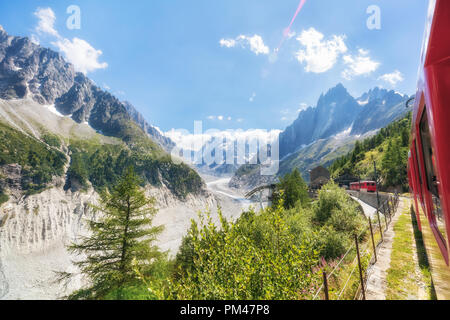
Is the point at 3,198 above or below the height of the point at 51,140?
below

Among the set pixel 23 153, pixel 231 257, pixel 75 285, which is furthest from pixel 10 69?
pixel 231 257

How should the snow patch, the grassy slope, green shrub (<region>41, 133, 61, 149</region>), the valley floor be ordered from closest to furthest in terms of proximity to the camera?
the grassy slope → the valley floor → green shrub (<region>41, 133, 61, 149</region>) → the snow patch

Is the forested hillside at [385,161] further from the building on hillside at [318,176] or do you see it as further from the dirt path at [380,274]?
the dirt path at [380,274]

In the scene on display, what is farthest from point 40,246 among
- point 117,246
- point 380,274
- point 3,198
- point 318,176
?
point 318,176

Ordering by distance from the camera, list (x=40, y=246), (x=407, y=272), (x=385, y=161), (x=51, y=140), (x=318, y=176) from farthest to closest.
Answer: (x=51, y=140) < (x=318, y=176) < (x=40, y=246) < (x=385, y=161) < (x=407, y=272)

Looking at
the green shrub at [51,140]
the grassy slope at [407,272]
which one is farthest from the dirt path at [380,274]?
the green shrub at [51,140]

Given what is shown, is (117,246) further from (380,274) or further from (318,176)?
(318,176)

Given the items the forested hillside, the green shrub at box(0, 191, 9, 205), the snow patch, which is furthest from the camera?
the snow patch

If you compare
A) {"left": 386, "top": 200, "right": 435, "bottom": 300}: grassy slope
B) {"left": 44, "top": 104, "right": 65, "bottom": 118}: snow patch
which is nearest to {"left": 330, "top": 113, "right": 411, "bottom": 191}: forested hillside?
{"left": 386, "top": 200, "right": 435, "bottom": 300}: grassy slope

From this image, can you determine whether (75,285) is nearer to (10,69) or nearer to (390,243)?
(390,243)

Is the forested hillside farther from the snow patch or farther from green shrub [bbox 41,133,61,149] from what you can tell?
the snow patch

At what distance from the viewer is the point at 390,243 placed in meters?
9.33

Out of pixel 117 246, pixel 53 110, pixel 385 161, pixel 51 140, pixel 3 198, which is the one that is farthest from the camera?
pixel 53 110

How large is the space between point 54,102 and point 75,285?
22274 cm
